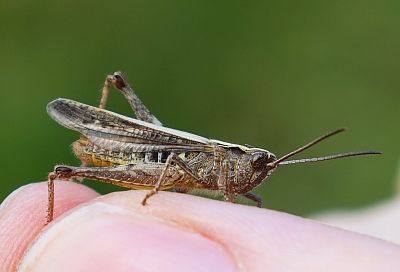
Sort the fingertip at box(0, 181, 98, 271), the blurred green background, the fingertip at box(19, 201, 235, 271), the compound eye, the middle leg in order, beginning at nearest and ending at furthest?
the fingertip at box(19, 201, 235, 271), the fingertip at box(0, 181, 98, 271), the compound eye, the middle leg, the blurred green background

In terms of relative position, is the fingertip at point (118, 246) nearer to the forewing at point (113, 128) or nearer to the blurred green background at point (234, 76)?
the forewing at point (113, 128)

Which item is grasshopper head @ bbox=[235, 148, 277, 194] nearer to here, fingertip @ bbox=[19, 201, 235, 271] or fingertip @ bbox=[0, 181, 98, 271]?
fingertip @ bbox=[0, 181, 98, 271]

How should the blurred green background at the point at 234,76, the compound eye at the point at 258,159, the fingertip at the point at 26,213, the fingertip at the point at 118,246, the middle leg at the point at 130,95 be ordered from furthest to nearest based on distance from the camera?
the blurred green background at the point at 234,76 < the middle leg at the point at 130,95 < the compound eye at the point at 258,159 < the fingertip at the point at 26,213 < the fingertip at the point at 118,246

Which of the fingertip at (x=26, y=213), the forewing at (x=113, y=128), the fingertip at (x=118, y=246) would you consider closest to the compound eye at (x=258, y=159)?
the forewing at (x=113, y=128)

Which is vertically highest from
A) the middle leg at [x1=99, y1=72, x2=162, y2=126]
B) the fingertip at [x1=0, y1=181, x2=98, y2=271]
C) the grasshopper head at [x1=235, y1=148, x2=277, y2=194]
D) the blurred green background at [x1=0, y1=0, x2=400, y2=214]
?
the blurred green background at [x1=0, y1=0, x2=400, y2=214]

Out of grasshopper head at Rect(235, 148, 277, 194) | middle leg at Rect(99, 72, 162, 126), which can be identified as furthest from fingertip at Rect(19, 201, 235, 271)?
middle leg at Rect(99, 72, 162, 126)

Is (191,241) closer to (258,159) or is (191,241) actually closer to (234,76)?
(258,159)
